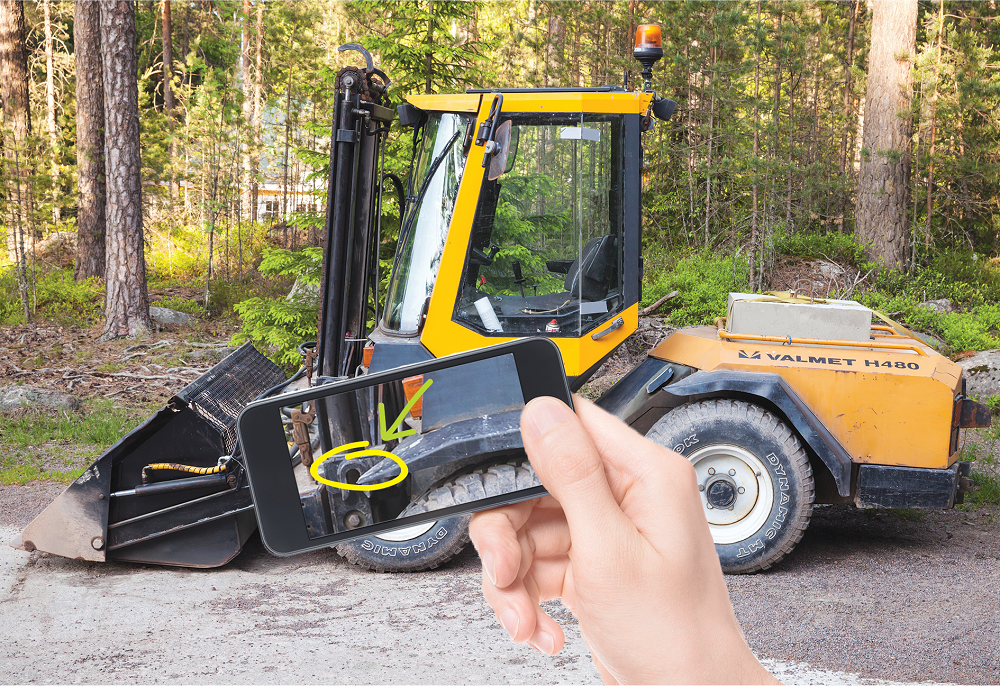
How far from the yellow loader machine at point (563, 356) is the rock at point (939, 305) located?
26.1ft

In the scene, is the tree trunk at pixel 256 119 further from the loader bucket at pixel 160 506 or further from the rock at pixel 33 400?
the loader bucket at pixel 160 506

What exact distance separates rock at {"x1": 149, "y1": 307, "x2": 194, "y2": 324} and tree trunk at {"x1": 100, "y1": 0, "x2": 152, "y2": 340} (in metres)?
0.70

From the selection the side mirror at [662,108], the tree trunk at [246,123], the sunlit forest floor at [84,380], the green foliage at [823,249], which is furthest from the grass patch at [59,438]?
the green foliage at [823,249]

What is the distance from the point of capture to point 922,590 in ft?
14.3

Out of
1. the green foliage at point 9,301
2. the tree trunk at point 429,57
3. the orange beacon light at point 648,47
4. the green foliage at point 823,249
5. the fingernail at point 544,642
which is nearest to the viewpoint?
the fingernail at point 544,642

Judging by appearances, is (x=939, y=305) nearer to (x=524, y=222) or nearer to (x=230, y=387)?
(x=524, y=222)

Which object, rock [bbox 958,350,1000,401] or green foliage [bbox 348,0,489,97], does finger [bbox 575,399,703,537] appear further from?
rock [bbox 958,350,1000,401]

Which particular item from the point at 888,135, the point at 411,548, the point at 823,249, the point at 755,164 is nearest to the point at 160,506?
the point at 411,548

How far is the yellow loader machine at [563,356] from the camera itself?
4.42 m

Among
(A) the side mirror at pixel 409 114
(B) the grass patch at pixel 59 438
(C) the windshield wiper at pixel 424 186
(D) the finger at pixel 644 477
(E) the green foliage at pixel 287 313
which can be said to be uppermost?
(A) the side mirror at pixel 409 114

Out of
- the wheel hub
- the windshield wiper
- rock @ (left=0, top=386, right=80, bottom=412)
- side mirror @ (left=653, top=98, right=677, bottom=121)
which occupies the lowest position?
rock @ (left=0, top=386, right=80, bottom=412)

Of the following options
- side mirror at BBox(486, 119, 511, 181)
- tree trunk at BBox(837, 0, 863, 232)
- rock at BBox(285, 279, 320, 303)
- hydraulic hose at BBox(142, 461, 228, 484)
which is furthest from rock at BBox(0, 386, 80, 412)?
tree trunk at BBox(837, 0, 863, 232)

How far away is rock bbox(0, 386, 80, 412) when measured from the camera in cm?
813

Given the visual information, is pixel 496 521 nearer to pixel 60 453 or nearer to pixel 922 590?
pixel 922 590
